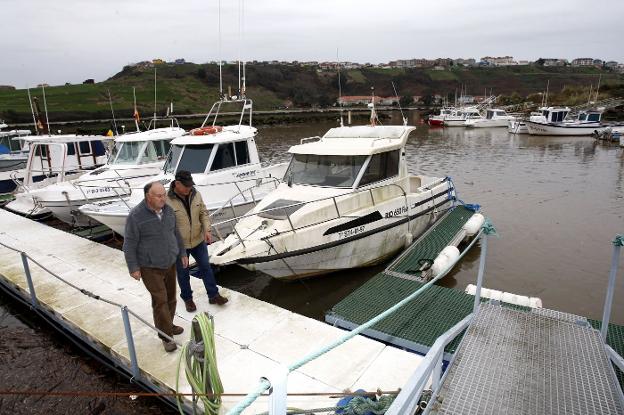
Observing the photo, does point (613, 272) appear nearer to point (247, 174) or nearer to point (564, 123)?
point (247, 174)

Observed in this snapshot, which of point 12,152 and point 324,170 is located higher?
point 324,170

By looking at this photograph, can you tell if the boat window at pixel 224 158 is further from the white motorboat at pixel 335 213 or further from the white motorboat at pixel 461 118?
the white motorboat at pixel 461 118

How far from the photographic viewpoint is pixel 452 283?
912 centimetres

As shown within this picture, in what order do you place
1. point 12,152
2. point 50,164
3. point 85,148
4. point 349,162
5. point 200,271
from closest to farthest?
point 200,271
point 349,162
point 50,164
point 85,148
point 12,152

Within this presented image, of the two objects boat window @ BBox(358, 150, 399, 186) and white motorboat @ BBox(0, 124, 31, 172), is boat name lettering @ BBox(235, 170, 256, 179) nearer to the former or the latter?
boat window @ BBox(358, 150, 399, 186)

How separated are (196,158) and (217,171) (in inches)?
24.5

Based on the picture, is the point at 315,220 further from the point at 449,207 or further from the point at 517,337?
the point at 449,207

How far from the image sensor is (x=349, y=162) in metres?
8.66

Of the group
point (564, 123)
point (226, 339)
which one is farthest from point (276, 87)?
point (226, 339)

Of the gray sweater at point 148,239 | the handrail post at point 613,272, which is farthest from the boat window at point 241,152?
the handrail post at point 613,272

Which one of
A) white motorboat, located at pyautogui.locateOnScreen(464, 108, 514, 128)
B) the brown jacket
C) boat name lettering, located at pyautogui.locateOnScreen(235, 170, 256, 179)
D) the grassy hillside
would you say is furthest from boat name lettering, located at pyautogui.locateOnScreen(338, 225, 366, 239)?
white motorboat, located at pyautogui.locateOnScreen(464, 108, 514, 128)

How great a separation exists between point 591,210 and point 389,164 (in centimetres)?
953

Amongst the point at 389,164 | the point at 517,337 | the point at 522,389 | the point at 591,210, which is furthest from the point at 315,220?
the point at 591,210

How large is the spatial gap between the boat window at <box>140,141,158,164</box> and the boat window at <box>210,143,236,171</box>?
328cm
